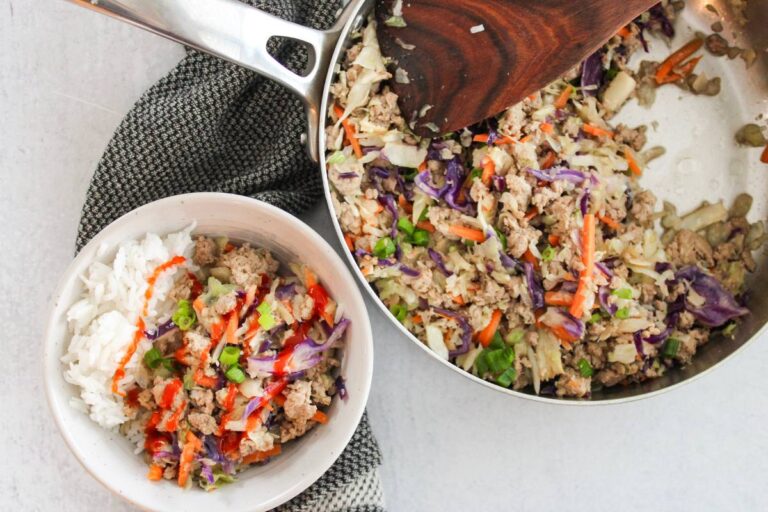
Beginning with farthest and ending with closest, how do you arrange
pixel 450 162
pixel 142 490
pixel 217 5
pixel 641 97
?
pixel 641 97 → pixel 450 162 → pixel 142 490 → pixel 217 5

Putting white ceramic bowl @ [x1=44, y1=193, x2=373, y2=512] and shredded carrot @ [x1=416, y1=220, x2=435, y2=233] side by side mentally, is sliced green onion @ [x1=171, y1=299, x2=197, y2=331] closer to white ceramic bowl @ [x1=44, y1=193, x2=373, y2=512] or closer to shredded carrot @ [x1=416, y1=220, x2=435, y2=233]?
white ceramic bowl @ [x1=44, y1=193, x2=373, y2=512]

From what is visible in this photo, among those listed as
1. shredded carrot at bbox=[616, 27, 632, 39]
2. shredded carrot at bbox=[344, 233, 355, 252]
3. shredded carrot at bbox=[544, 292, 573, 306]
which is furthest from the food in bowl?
shredded carrot at bbox=[616, 27, 632, 39]

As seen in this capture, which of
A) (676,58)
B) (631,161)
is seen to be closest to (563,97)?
(631,161)

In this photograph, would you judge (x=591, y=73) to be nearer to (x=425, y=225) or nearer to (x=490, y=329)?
(x=425, y=225)

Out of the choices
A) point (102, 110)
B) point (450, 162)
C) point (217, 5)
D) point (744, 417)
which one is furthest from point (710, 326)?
point (102, 110)

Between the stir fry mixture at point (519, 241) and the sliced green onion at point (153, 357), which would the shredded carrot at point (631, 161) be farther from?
the sliced green onion at point (153, 357)

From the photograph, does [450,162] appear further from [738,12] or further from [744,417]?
[744,417]
